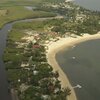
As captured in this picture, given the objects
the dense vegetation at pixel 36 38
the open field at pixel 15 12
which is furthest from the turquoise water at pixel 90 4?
the open field at pixel 15 12

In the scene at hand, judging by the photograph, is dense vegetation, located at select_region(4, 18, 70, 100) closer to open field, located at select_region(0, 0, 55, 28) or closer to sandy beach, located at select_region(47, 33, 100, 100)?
sandy beach, located at select_region(47, 33, 100, 100)

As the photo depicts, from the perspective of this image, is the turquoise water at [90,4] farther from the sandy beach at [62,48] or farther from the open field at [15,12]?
the sandy beach at [62,48]

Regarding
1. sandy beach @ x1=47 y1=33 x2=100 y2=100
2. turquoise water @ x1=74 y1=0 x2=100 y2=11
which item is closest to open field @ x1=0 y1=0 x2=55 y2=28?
turquoise water @ x1=74 y1=0 x2=100 y2=11

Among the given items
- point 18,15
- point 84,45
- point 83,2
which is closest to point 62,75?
point 84,45

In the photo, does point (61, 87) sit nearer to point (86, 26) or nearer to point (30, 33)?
point (30, 33)

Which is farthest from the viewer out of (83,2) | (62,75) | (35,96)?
(83,2)
